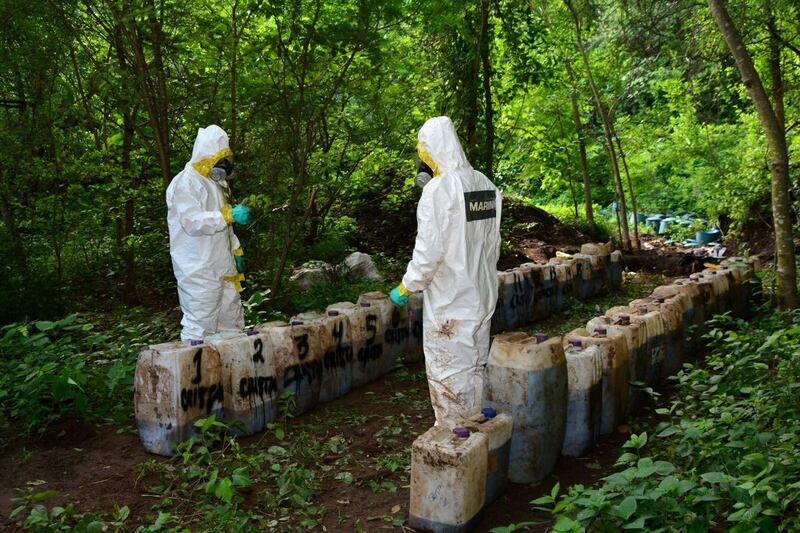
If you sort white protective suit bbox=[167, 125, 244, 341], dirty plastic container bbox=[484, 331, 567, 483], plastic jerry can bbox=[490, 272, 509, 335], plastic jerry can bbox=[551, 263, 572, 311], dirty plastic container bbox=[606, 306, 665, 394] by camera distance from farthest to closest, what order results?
plastic jerry can bbox=[551, 263, 572, 311] < plastic jerry can bbox=[490, 272, 509, 335] < white protective suit bbox=[167, 125, 244, 341] < dirty plastic container bbox=[606, 306, 665, 394] < dirty plastic container bbox=[484, 331, 567, 483]

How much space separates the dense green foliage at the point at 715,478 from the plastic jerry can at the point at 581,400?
399 mm

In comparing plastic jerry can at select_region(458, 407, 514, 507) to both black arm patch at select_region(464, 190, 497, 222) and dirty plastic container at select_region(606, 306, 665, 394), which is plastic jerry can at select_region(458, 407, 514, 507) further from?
dirty plastic container at select_region(606, 306, 665, 394)

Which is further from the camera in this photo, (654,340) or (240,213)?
(240,213)

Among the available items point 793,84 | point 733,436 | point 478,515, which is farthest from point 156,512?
point 793,84

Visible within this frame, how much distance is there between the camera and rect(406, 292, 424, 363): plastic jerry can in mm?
6328

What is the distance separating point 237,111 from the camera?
762 cm

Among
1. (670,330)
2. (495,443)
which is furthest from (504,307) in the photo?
(495,443)

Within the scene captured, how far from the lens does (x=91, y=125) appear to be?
846cm

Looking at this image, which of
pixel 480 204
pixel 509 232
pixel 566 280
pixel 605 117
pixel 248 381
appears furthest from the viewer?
pixel 509 232

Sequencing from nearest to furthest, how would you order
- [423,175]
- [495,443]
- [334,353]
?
[495,443]
[423,175]
[334,353]

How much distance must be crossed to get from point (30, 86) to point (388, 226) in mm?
6831

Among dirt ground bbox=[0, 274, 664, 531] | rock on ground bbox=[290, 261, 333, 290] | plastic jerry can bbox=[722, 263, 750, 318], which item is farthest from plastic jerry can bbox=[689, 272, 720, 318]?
→ rock on ground bbox=[290, 261, 333, 290]

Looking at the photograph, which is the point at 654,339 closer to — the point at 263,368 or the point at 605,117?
the point at 263,368

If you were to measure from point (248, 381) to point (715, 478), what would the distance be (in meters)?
3.01
